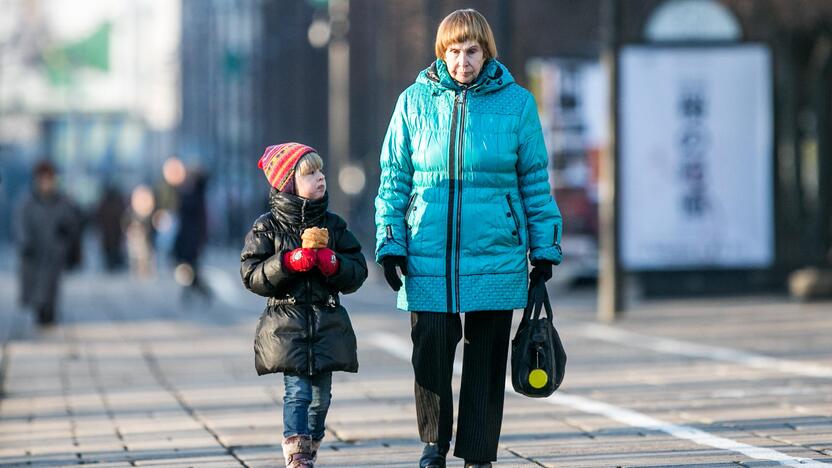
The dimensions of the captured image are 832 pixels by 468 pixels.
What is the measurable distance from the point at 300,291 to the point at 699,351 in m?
7.43

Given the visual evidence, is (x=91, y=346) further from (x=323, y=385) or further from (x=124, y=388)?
(x=323, y=385)

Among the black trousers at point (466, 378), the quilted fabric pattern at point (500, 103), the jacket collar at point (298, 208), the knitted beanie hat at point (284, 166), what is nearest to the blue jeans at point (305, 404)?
the black trousers at point (466, 378)

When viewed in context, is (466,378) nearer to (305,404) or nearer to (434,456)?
(434,456)

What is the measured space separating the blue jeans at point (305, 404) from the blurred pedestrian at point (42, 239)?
1206 cm

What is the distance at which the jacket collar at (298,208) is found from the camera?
7145 mm

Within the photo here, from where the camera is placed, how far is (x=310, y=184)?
7.14 meters

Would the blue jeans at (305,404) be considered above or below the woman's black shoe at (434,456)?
above

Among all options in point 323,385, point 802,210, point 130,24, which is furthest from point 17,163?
point 323,385

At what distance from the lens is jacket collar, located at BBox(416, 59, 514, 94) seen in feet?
23.2

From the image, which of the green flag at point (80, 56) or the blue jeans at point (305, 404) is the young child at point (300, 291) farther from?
the green flag at point (80, 56)

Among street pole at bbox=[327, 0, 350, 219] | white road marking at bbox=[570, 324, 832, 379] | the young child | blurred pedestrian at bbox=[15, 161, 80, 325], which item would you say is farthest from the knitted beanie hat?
street pole at bbox=[327, 0, 350, 219]

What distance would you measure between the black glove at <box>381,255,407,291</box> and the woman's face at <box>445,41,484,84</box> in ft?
2.27

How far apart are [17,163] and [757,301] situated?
6309cm

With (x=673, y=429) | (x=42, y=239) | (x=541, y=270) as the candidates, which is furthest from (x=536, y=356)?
(x=42, y=239)
